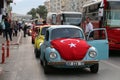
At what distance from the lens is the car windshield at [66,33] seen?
14.1 m

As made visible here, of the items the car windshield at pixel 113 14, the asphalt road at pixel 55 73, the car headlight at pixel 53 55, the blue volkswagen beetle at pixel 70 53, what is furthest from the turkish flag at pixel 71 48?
the car windshield at pixel 113 14

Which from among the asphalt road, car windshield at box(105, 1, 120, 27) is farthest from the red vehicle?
the asphalt road

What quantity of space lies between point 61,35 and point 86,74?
178 cm

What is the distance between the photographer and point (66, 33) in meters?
14.2

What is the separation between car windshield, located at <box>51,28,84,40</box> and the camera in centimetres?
1409

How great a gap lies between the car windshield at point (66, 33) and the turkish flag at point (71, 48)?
0.70 meters

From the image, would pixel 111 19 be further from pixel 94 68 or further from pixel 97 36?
pixel 94 68

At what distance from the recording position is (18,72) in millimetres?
14016

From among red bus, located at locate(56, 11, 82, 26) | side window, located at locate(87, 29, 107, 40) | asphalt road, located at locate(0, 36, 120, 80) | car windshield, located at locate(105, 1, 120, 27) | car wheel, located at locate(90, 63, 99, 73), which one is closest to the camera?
asphalt road, located at locate(0, 36, 120, 80)

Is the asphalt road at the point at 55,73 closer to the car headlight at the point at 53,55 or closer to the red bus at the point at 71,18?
the car headlight at the point at 53,55

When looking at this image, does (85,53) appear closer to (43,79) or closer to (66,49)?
(66,49)

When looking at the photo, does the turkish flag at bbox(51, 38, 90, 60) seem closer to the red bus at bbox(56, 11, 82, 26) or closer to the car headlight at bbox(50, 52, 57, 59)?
the car headlight at bbox(50, 52, 57, 59)

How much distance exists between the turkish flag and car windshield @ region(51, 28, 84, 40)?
27.6 inches

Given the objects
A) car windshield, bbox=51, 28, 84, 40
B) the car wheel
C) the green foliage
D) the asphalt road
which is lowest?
the green foliage
